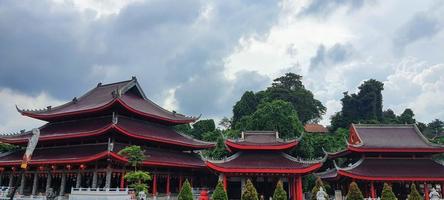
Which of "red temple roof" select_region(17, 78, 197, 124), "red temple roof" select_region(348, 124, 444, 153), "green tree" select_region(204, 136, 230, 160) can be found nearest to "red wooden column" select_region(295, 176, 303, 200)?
"red temple roof" select_region(348, 124, 444, 153)

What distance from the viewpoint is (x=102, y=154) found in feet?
100

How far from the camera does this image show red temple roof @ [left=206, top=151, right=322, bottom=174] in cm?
3341

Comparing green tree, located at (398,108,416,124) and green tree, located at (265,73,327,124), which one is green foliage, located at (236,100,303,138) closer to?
green tree, located at (265,73,327,124)

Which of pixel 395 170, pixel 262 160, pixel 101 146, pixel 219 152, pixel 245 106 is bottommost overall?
pixel 395 170

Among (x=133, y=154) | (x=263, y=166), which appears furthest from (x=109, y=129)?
(x=263, y=166)

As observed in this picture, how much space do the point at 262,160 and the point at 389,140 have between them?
1281 cm

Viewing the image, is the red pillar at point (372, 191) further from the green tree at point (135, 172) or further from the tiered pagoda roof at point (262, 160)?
the green tree at point (135, 172)

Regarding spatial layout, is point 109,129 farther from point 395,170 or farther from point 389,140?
point 389,140

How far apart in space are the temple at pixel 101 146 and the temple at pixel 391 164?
48.4ft

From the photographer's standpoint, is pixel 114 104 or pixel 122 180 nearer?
pixel 122 180

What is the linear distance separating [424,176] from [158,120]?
25.7 metres

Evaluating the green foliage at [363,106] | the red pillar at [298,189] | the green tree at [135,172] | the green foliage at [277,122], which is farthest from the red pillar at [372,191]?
the green foliage at [363,106]

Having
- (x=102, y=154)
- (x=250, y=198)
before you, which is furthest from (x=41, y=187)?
(x=250, y=198)

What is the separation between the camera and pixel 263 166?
34031mm
